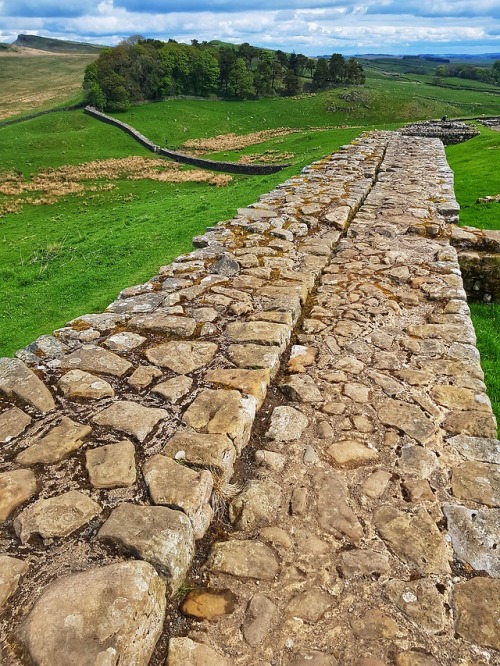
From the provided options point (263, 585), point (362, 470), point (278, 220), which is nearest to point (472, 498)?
point (362, 470)

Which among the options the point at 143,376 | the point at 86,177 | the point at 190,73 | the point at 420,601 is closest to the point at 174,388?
the point at 143,376

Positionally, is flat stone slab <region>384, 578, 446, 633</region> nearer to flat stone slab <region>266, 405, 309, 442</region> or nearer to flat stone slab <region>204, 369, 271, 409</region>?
flat stone slab <region>266, 405, 309, 442</region>

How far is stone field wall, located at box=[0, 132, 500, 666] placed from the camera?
7.02ft

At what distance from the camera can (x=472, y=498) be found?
2.94 meters

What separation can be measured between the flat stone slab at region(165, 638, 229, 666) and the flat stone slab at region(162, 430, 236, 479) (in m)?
1.02

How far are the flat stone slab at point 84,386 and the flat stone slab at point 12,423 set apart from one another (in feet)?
1.17

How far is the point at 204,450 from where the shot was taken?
10.0 ft

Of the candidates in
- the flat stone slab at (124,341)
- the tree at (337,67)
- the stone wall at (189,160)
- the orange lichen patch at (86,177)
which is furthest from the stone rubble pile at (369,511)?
the tree at (337,67)

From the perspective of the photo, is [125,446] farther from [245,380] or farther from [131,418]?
[245,380]

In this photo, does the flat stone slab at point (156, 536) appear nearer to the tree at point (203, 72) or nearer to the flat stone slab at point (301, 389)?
the flat stone slab at point (301, 389)

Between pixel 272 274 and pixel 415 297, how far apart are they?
5.95 ft

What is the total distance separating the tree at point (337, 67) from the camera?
7112 cm

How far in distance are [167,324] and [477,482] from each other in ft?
10.2

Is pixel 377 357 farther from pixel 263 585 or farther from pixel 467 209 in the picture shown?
pixel 467 209
